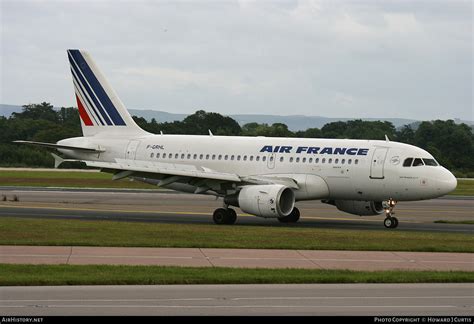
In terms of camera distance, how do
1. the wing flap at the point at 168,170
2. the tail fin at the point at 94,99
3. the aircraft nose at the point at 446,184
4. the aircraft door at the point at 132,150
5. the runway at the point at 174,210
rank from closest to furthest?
the aircraft nose at the point at 446,184 → the wing flap at the point at 168,170 → the runway at the point at 174,210 → the aircraft door at the point at 132,150 → the tail fin at the point at 94,99

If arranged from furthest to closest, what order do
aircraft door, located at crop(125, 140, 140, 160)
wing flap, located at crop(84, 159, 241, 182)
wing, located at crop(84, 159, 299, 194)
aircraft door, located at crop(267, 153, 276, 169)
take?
aircraft door, located at crop(125, 140, 140, 160) < aircraft door, located at crop(267, 153, 276, 169) < wing, located at crop(84, 159, 299, 194) < wing flap, located at crop(84, 159, 241, 182)

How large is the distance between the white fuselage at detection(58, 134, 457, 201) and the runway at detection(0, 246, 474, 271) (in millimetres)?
9778

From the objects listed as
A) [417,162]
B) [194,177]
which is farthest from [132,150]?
[417,162]

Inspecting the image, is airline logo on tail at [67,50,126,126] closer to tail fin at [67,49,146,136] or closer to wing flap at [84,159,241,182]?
tail fin at [67,49,146,136]

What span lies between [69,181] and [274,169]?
35565 millimetres

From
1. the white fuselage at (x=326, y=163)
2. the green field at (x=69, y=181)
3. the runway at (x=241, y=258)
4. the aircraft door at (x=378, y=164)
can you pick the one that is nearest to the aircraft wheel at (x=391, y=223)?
the white fuselage at (x=326, y=163)

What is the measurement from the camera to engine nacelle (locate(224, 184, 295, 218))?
115 ft

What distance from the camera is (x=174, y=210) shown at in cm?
4366

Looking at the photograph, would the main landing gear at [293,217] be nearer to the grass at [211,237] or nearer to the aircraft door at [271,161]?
the aircraft door at [271,161]

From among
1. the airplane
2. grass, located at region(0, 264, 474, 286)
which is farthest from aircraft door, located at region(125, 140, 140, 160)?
grass, located at region(0, 264, 474, 286)

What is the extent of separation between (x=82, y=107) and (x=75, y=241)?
706 inches

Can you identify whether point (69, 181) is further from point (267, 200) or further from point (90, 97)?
point (267, 200)

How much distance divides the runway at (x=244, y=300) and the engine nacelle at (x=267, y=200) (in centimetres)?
1536

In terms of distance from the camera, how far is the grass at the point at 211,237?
26.9 meters
